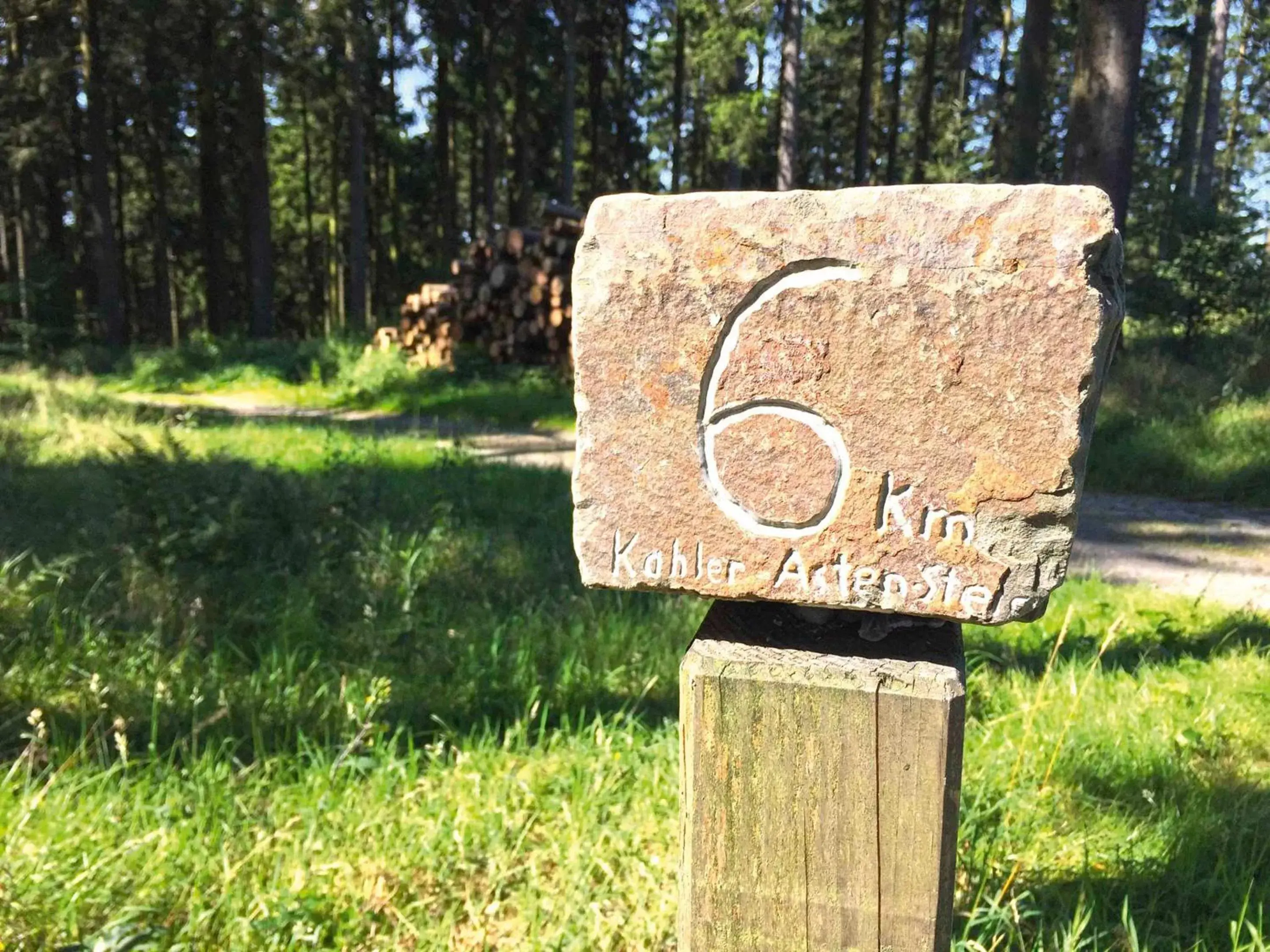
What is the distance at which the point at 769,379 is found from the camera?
118cm

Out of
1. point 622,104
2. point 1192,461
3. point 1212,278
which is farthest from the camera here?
point 622,104

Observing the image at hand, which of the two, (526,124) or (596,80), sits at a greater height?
(596,80)

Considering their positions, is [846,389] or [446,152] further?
[446,152]

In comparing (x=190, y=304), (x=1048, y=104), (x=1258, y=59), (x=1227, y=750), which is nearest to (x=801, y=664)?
(x=1227, y=750)

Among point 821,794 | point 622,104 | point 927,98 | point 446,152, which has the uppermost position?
point 622,104

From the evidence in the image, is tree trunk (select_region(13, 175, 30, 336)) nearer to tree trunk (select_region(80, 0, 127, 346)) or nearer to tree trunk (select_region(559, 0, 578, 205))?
tree trunk (select_region(80, 0, 127, 346))

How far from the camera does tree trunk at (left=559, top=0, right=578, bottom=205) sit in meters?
16.0

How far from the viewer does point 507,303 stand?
34.7ft

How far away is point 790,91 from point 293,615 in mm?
11920

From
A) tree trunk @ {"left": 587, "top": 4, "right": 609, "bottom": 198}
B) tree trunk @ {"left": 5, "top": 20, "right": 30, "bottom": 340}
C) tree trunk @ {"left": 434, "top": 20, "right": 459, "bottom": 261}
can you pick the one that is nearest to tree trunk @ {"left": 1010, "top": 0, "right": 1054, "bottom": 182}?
tree trunk @ {"left": 434, "top": 20, "right": 459, "bottom": 261}

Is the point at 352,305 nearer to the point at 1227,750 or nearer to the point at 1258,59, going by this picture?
the point at 1227,750

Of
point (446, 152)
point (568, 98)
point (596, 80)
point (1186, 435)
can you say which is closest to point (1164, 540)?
point (1186, 435)

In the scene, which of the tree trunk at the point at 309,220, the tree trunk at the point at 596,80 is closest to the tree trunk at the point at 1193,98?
the tree trunk at the point at 596,80

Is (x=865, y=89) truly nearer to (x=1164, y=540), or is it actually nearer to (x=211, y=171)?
(x=211, y=171)
